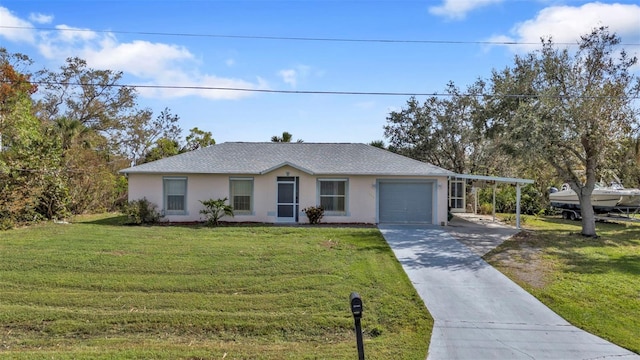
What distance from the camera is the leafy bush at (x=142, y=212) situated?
55.2ft

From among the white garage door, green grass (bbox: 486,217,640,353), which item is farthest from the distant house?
green grass (bbox: 486,217,640,353)

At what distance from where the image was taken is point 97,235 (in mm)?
13266

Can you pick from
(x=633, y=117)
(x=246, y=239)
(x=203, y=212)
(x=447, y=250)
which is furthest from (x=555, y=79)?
(x=203, y=212)

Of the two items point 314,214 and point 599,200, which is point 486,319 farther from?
point 599,200

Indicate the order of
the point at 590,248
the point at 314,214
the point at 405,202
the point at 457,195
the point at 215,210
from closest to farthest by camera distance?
1. the point at 590,248
2. the point at 215,210
3. the point at 314,214
4. the point at 405,202
5. the point at 457,195

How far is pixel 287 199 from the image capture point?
58.4 feet

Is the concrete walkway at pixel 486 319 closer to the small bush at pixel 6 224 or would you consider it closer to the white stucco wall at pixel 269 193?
the white stucco wall at pixel 269 193

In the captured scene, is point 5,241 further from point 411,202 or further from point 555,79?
point 555,79

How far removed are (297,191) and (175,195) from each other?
5.27m

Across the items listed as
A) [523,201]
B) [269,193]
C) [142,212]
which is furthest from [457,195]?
[142,212]

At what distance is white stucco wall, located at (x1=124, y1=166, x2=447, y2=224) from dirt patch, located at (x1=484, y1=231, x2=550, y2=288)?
15.4 ft

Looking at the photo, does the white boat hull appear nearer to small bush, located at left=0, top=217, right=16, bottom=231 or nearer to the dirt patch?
the dirt patch

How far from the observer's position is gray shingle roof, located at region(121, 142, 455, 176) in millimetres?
17406

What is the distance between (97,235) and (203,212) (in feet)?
14.7
